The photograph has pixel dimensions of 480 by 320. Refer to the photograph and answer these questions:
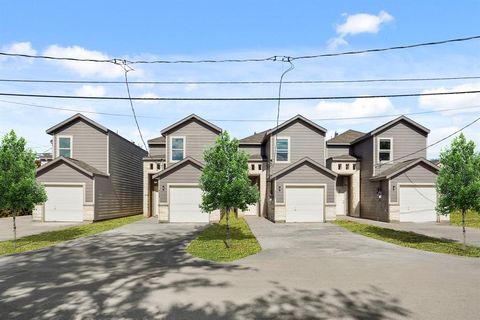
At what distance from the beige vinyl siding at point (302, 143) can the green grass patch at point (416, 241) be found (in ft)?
27.7

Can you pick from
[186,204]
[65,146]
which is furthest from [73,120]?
[186,204]

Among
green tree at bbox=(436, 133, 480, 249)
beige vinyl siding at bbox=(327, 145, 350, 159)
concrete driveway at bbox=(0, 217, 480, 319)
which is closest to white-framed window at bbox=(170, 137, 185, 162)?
beige vinyl siding at bbox=(327, 145, 350, 159)

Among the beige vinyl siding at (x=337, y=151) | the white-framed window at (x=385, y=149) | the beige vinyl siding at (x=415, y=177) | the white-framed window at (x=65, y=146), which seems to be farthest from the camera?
the beige vinyl siding at (x=337, y=151)

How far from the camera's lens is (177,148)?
96.6 ft

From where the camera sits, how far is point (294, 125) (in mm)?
29281

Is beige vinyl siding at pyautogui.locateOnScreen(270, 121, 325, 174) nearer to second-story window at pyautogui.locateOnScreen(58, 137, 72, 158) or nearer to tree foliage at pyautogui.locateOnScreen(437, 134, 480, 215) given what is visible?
tree foliage at pyautogui.locateOnScreen(437, 134, 480, 215)

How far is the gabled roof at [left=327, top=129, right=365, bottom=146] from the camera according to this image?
33.0m

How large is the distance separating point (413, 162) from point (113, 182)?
23380mm

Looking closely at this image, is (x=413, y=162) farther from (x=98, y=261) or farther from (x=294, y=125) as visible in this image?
(x=98, y=261)

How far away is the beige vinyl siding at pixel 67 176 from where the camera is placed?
2634 cm

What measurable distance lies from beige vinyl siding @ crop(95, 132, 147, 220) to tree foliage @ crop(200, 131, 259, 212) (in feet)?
47.8

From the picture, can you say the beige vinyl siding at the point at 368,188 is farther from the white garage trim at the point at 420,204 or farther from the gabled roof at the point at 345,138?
the gabled roof at the point at 345,138

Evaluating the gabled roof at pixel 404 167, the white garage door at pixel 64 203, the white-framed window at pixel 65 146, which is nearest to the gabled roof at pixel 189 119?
the white-framed window at pixel 65 146

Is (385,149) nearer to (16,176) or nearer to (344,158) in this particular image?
(344,158)
